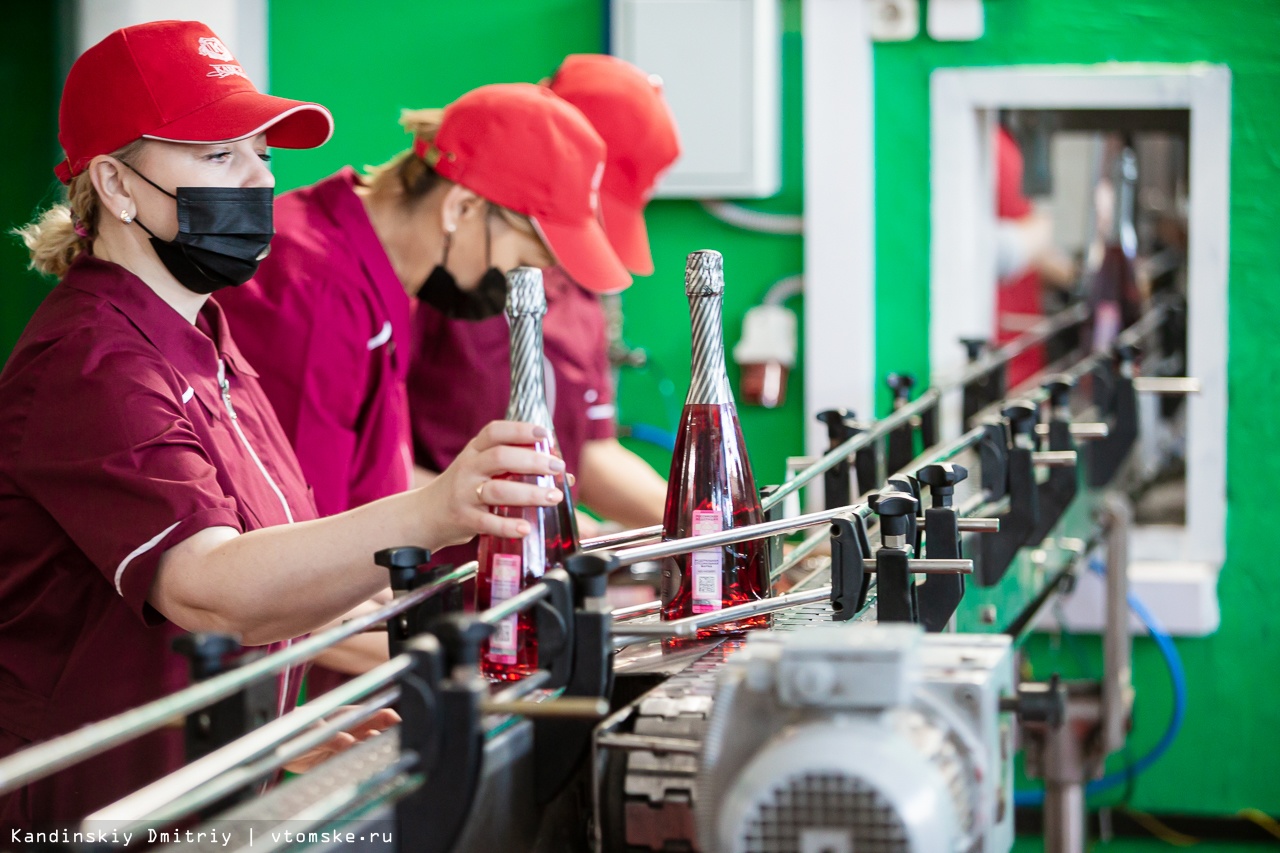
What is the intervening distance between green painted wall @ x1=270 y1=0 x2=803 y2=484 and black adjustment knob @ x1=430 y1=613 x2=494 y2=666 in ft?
Result: 6.92

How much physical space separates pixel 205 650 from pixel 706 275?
50 cm

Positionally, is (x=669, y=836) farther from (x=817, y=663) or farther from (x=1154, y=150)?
(x=1154, y=150)

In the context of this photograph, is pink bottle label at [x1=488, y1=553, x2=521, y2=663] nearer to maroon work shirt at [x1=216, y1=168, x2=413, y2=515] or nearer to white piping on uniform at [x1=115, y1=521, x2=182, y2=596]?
white piping on uniform at [x1=115, y1=521, x2=182, y2=596]

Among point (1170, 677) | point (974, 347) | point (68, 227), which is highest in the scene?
point (68, 227)

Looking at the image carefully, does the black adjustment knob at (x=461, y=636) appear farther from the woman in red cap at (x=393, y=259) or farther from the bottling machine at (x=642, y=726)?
the woman in red cap at (x=393, y=259)

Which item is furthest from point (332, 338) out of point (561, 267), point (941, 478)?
point (941, 478)

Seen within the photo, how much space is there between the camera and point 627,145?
2018 mm

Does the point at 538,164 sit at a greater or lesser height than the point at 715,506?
greater

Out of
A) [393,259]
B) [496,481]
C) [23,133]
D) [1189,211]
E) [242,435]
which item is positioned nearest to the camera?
[496,481]

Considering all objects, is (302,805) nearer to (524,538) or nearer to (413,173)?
(524,538)

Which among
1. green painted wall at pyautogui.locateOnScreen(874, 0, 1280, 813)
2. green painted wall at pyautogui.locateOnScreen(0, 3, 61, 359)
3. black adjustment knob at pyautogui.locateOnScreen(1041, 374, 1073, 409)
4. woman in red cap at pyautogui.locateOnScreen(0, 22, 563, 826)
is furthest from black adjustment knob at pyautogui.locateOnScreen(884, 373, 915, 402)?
green painted wall at pyautogui.locateOnScreen(0, 3, 61, 359)

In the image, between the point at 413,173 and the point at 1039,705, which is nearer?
the point at 1039,705

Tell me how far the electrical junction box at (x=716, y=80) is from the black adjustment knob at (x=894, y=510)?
1.88 meters

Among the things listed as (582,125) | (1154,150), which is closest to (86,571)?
(582,125)
